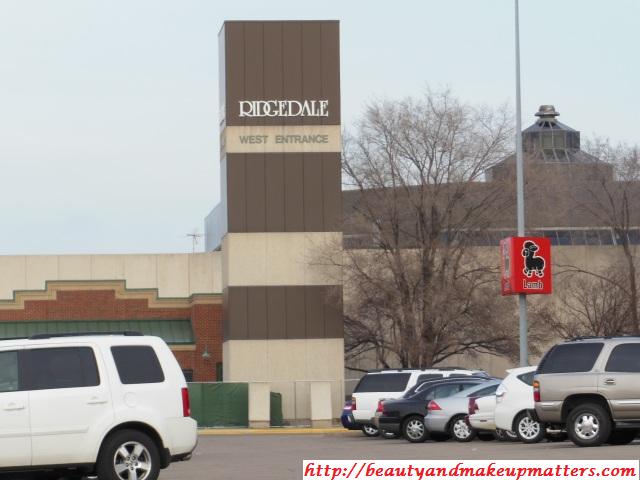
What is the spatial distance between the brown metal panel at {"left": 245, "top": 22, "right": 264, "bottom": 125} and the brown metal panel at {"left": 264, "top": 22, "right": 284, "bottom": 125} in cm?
15

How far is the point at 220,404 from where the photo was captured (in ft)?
154

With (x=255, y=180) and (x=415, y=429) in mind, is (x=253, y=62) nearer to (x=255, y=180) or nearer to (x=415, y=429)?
(x=255, y=180)

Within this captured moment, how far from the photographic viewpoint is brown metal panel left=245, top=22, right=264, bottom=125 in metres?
50.2

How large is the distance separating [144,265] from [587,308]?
19.0m

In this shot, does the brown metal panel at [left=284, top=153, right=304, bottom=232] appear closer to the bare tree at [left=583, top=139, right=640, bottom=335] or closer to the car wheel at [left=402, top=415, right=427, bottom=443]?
the bare tree at [left=583, top=139, right=640, bottom=335]

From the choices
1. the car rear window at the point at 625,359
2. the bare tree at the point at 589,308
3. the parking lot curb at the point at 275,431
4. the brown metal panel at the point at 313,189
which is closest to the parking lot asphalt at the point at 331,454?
the car rear window at the point at 625,359

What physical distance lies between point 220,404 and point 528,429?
22096 millimetres

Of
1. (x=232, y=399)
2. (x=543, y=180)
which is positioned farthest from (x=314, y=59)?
(x=232, y=399)

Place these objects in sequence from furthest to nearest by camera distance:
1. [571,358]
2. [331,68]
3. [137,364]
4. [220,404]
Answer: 1. [331,68]
2. [220,404]
3. [571,358]
4. [137,364]

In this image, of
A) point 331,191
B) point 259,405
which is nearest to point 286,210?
point 331,191

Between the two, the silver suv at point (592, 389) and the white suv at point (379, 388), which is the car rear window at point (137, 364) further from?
the white suv at point (379, 388)

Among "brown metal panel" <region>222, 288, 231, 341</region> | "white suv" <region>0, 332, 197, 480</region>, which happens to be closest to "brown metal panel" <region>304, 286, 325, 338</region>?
"brown metal panel" <region>222, 288, 231, 341</region>

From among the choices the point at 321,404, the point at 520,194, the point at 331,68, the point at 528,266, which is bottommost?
the point at 321,404

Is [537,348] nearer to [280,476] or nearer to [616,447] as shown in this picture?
[616,447]
